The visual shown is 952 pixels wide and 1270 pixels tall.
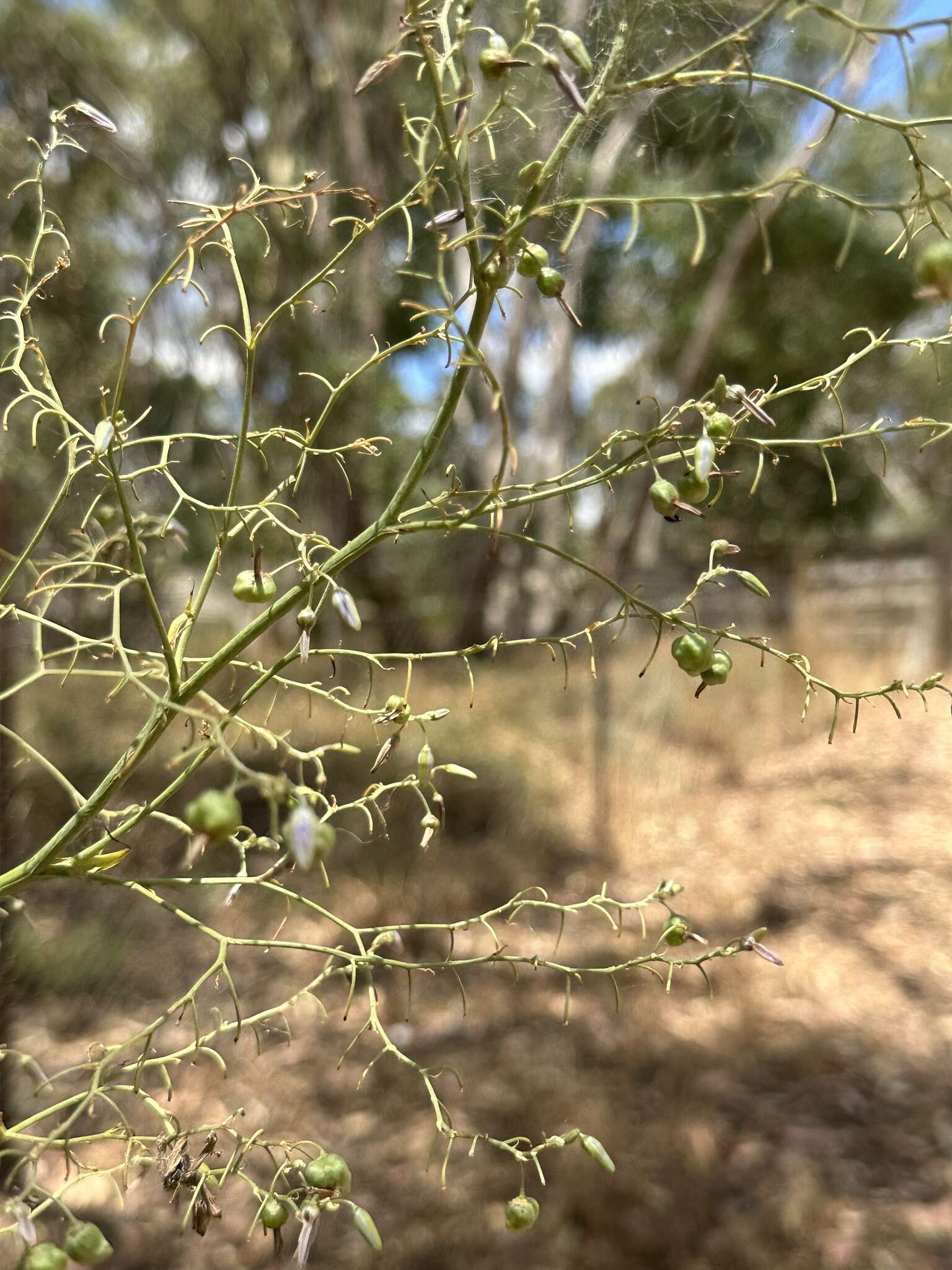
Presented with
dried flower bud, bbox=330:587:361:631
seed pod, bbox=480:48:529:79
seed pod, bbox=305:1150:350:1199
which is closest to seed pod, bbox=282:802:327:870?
dried flower bud, bbox=330:587:361:631

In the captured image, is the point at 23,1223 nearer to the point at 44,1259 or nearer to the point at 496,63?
the point at 44,1259

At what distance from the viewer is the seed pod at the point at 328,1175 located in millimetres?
609

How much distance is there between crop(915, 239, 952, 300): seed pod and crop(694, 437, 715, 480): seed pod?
0.16 meters

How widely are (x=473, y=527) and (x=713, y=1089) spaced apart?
8.25ft

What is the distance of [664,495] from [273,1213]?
0.49m

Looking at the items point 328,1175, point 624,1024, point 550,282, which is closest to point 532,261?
point 550,282

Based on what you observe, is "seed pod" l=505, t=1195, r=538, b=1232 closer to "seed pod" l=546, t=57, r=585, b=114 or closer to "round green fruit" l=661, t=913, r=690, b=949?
"round green fruit" l=661, t=913, r=690, b=949

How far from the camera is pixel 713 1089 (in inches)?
103

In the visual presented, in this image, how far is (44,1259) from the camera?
1.65ft

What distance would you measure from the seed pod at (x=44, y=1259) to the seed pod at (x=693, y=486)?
0.55 metres

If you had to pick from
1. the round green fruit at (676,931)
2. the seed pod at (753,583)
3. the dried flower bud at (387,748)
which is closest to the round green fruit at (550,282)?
the seed pod at (753,583)

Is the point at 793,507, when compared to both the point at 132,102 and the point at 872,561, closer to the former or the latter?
the point at 872,561

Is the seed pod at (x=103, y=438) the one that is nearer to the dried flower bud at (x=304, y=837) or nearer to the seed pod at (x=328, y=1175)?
the dried flower bud at (x=304, y=837)

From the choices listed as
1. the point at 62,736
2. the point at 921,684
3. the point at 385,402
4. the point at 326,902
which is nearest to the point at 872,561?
the point at 385,402
